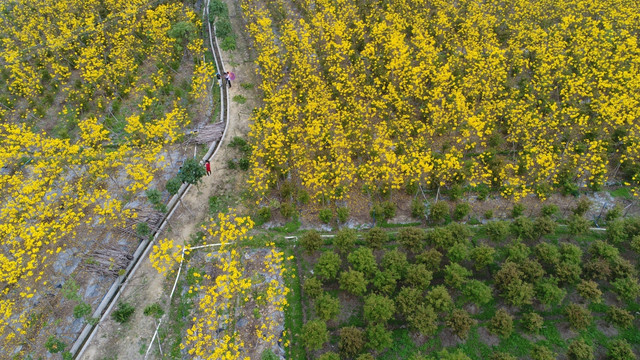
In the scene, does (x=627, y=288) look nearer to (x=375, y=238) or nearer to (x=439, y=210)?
(x=439, y=210)

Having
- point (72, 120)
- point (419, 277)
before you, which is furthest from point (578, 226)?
point (72, 120)

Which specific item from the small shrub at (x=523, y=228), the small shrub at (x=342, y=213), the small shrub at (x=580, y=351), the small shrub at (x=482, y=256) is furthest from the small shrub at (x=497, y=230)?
the small shrub at (x=342, y=213)

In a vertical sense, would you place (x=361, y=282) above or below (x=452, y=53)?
below

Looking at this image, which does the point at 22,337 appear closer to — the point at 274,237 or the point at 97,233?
the point at 97,233

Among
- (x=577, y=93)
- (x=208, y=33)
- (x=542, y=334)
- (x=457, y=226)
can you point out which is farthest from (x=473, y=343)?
(x=208, y=33)

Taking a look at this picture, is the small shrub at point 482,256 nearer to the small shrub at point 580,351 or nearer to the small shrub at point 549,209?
the small shrub at point 580,351

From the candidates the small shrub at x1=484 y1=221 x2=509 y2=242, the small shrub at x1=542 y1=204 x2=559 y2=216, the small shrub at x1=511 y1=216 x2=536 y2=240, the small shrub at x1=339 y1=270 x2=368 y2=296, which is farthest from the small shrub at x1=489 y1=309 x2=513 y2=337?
the small shrub at x1=542 y1=204 x2=559 y2=216
